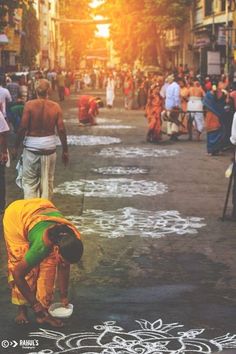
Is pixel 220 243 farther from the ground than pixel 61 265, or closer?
closer

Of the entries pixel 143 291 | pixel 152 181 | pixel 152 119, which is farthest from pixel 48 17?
pixel 143 291

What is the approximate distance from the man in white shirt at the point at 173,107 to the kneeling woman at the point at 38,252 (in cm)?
1495

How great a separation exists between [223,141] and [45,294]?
1222cm

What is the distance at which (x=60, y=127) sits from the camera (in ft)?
28.0

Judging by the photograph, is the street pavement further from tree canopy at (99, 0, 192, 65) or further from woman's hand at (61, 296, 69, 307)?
tree canopy at (99, 0, 192, 65)

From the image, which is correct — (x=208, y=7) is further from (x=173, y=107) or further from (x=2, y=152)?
(x=2, y=152)

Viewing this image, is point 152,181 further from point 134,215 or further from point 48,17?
point 48,17

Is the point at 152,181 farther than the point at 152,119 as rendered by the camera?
No

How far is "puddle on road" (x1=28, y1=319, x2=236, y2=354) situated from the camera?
5130 millimetres

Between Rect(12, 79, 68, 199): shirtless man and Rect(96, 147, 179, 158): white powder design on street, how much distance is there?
8.11m

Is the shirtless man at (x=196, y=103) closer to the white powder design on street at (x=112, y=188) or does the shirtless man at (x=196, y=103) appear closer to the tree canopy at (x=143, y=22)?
the white powder design on street at (x=112, y=188)

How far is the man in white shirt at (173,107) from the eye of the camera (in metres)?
20.3

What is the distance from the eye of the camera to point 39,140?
8430 mm

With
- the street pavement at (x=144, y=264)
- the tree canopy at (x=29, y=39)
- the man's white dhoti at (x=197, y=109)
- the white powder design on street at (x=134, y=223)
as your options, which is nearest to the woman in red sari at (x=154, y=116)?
the man's white dhoti at (x=197, y=109)
